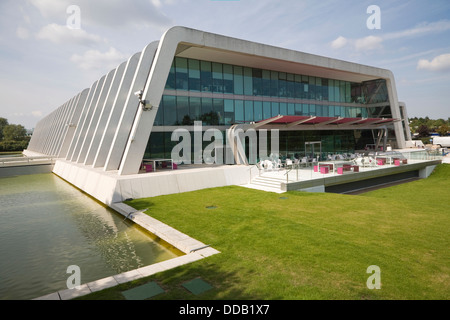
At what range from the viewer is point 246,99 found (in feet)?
88.2

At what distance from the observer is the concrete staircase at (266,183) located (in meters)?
17.7

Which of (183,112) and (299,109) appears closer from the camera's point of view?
(183,112)

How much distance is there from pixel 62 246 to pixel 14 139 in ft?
382

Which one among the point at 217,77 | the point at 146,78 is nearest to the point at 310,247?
the point at 146,78

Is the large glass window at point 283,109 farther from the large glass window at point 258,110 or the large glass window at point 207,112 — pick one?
the large glass window at point 207,112

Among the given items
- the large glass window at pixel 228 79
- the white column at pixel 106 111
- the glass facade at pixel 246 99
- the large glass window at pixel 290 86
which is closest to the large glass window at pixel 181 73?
the glass facade at pixel 246 99

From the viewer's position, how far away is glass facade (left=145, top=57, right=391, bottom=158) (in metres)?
23.2

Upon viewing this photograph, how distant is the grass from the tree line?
96.5 metres

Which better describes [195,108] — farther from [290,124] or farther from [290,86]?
[290,86]

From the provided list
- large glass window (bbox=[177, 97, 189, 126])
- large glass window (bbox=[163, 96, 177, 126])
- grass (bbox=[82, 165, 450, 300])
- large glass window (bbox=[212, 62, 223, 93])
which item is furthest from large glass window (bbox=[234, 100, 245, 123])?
grass (bbox=[82, 165, 450, 300])

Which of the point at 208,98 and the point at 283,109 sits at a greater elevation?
the point at 208,98

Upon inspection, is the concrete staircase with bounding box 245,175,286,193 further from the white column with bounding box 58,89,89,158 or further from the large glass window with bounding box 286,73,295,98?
the white column with bounding box 58,89,89,158

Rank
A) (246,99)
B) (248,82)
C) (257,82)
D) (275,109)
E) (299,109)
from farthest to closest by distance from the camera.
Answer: (299,109) → (275,109) → (257,82) → (248,82) → (246,99)
